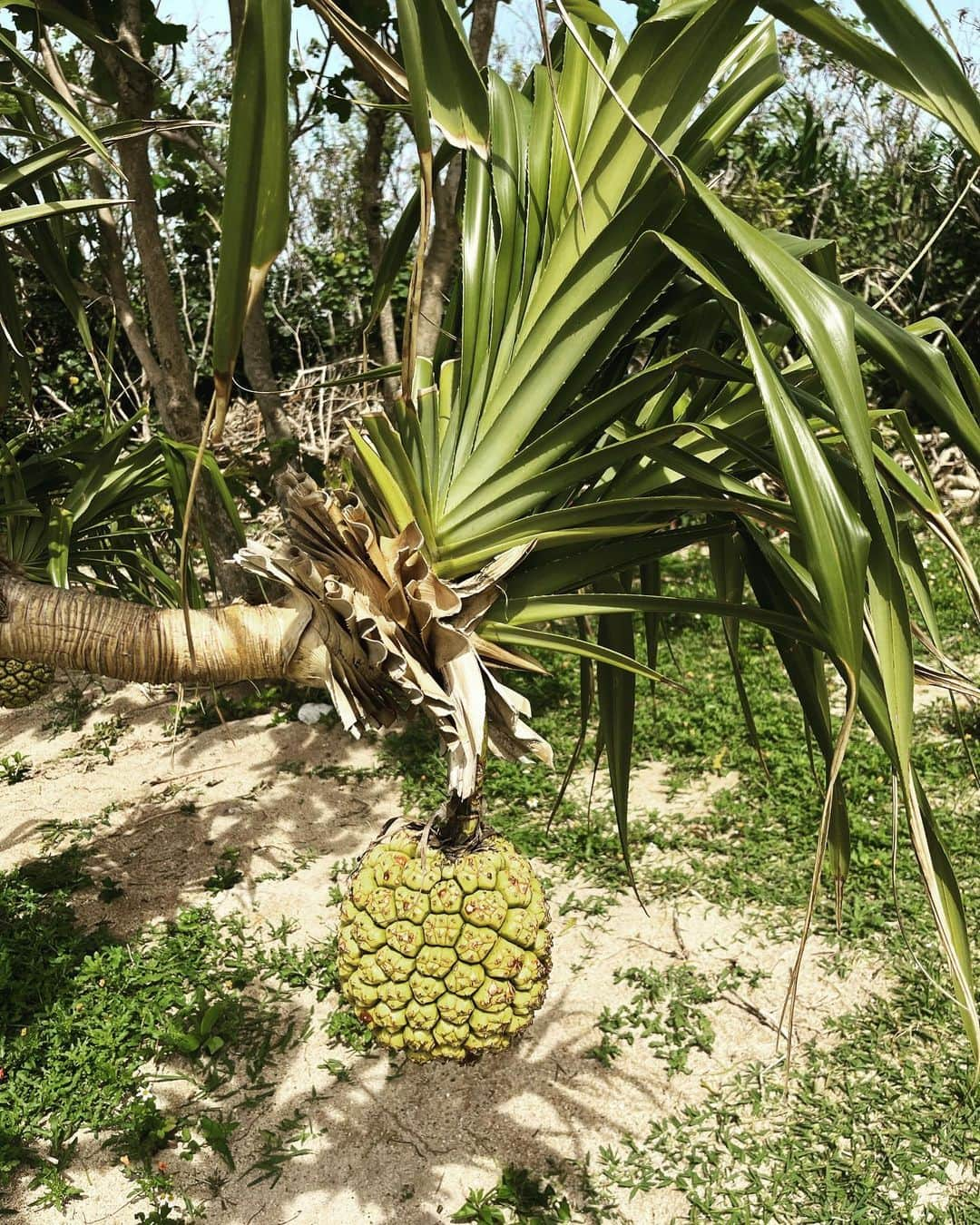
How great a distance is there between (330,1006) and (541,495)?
96.1 inches

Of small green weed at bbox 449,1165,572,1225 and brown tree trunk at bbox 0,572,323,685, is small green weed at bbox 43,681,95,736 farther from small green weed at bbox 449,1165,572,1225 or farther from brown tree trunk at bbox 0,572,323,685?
brown tree trunk at bbox 0,572,323,685

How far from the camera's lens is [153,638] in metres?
1.21

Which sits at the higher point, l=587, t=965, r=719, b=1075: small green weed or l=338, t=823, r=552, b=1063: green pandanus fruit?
l=338, t=823, r=552, b=1063: green pandanus fruit

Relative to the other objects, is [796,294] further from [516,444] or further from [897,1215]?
[897,1215]

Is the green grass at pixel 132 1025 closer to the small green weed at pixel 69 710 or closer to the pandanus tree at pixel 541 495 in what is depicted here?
the small green weed at pixel 69 710

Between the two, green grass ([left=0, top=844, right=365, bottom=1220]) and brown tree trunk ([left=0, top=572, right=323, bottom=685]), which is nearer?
brown tree trunk ([left=0, top=572, right=323, bottom=685])

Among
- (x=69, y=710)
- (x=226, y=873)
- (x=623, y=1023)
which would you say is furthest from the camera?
(x=69, y=710)

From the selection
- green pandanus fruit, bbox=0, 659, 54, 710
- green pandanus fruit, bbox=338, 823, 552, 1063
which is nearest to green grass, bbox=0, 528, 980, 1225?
green pandanus fruit, bbox=338, 823, 552, 1063

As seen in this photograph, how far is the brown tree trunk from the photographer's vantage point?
47.8 inches

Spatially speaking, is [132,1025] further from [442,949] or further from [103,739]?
[103,739]

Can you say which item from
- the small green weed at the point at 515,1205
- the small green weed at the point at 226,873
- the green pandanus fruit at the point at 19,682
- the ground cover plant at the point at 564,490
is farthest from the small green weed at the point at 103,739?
the ground cover plant at the point at 564,490

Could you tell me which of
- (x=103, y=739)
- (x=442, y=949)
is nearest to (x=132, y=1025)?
(x=442, y=949)

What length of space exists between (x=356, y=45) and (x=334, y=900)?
10.2 ft

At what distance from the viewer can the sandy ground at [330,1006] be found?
2.52 metres
